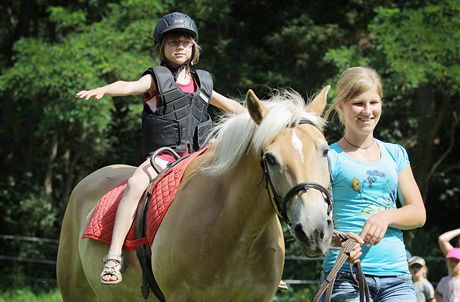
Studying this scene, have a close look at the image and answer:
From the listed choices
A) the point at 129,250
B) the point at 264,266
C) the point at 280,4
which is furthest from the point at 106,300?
the point at 280,4

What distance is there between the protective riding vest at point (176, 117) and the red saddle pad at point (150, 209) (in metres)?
0.37

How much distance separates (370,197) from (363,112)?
45 centimetres

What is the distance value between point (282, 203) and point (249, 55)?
41.1 feet

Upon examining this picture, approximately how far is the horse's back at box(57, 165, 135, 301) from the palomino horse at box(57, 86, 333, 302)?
63.5 inches

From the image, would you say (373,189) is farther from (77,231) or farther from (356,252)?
(77,231)

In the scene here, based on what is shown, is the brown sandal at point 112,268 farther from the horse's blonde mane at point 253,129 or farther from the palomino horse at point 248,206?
the horse's blonde mane at point 253,129

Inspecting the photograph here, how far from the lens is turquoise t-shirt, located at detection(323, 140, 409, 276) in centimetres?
423

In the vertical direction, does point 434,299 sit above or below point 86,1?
below

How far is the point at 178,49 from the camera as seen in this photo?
564 cm

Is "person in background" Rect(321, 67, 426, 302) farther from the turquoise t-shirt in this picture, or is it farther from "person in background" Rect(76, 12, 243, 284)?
"person in background" Rect(76, 12, 243, 284)

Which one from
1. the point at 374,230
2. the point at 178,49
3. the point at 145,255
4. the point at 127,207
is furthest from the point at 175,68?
the point at 374,230

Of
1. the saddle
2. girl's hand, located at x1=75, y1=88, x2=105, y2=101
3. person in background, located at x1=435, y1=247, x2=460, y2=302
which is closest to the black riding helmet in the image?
girl's hand, located at x1=75, y1=88, x2=105, y2=101

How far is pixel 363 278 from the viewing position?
4043 millimetres

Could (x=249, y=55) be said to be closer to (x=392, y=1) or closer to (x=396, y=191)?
(x=392, y=1)
